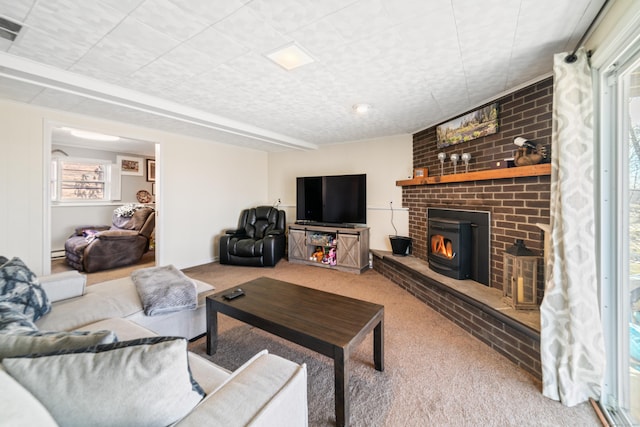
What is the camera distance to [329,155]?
519 cm

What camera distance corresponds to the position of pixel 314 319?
1.71 metres

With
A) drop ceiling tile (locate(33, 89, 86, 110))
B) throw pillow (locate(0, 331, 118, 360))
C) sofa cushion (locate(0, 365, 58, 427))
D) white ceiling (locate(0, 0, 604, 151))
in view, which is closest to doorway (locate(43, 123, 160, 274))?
drop ceiling tile (locate(33, 89, 86, 110))

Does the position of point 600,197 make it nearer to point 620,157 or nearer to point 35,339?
point 620,157

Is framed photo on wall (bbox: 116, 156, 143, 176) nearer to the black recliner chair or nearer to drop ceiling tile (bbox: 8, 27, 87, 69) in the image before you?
the black recliner chair

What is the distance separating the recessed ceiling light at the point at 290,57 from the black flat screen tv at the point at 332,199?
2.62m

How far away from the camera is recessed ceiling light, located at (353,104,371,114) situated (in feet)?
9.93

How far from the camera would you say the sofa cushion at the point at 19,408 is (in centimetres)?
56

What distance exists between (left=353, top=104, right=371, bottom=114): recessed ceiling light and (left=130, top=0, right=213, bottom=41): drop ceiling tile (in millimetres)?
1789

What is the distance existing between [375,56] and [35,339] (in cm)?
237

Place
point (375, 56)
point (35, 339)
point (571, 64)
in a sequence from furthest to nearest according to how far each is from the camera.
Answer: point (375, 56) < point (571, 64) < point (35, 339)

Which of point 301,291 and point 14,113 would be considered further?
point 14,113

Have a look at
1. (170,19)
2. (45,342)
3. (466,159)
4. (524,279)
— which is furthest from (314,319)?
(466,159)

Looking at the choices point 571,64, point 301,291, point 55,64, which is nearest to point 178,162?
point 55,64

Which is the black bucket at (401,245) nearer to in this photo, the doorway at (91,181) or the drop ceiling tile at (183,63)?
the drop ceiling tile at (183,63)
